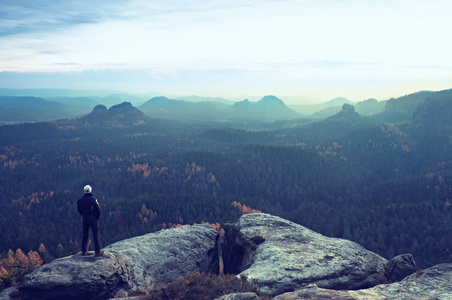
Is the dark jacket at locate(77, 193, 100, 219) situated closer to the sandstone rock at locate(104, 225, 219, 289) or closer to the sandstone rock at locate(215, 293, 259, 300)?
the sandstone rock at locate(104, 225, 219, 289)

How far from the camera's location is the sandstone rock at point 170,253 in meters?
34.7

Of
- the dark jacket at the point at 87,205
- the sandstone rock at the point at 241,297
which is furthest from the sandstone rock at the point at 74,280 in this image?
the sandstone rock at the point at 241,297

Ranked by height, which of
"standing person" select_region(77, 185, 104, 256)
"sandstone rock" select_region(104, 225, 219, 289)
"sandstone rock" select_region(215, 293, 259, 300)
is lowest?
"sandstone rock" select_region(104, 225, 219, 289)

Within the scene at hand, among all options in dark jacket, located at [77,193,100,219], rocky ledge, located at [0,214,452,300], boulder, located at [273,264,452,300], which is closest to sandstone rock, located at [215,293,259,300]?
rocky ledge, located at [0,214,452,300]

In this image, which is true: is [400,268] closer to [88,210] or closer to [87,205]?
[88,210]

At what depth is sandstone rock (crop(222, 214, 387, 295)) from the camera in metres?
30.3

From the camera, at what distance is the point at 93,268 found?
27297 mm

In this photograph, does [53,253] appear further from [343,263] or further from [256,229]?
[343,263]

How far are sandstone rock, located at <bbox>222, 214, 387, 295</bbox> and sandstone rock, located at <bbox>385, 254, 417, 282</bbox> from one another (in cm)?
102

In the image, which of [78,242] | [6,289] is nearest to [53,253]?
[78,242]

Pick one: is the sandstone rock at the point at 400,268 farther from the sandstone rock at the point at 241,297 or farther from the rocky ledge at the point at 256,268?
the sandstone rock at the point at 241,297

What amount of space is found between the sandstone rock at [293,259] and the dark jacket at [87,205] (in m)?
15.4

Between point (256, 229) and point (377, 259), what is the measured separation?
15.4 meters

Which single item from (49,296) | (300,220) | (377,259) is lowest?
(300,220)
